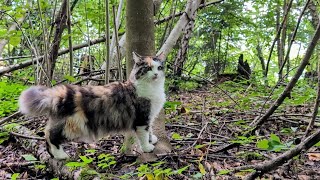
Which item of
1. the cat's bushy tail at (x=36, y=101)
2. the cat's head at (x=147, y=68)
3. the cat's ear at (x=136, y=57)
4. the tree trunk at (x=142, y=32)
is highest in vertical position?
the tree trunk at (x=142, y=32)

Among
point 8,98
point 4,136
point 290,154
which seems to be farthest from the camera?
point 8,98

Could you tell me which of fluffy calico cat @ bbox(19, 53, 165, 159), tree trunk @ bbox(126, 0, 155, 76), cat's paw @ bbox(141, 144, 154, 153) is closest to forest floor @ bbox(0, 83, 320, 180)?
cat's paw @ bbox(141, 144, 154, 153)

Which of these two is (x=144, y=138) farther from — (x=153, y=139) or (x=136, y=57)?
(x=136, y=57)

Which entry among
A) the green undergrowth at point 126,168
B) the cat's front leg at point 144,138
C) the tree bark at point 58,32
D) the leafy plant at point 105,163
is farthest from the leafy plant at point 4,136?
the cat's front leg at point 144,138

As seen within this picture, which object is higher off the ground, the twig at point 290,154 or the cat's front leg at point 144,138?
the twig at point 290,154

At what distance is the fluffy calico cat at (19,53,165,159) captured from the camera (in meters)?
3.11

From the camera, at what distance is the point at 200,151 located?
309 cm

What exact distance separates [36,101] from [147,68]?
1.13 m

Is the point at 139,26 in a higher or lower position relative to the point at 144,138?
higher

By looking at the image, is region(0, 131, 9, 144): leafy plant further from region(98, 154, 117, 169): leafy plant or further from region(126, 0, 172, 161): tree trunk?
region(126, 0, 172, 161): tree trunk

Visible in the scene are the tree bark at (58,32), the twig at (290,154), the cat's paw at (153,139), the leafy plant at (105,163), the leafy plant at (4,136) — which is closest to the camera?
the twig at (290,154)

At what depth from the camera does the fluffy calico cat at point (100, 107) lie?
10.2ft

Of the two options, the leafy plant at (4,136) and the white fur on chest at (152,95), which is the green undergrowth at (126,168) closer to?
the white fur on chest at (152,95)

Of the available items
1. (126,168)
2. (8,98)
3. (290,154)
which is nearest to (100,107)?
(126,168)
